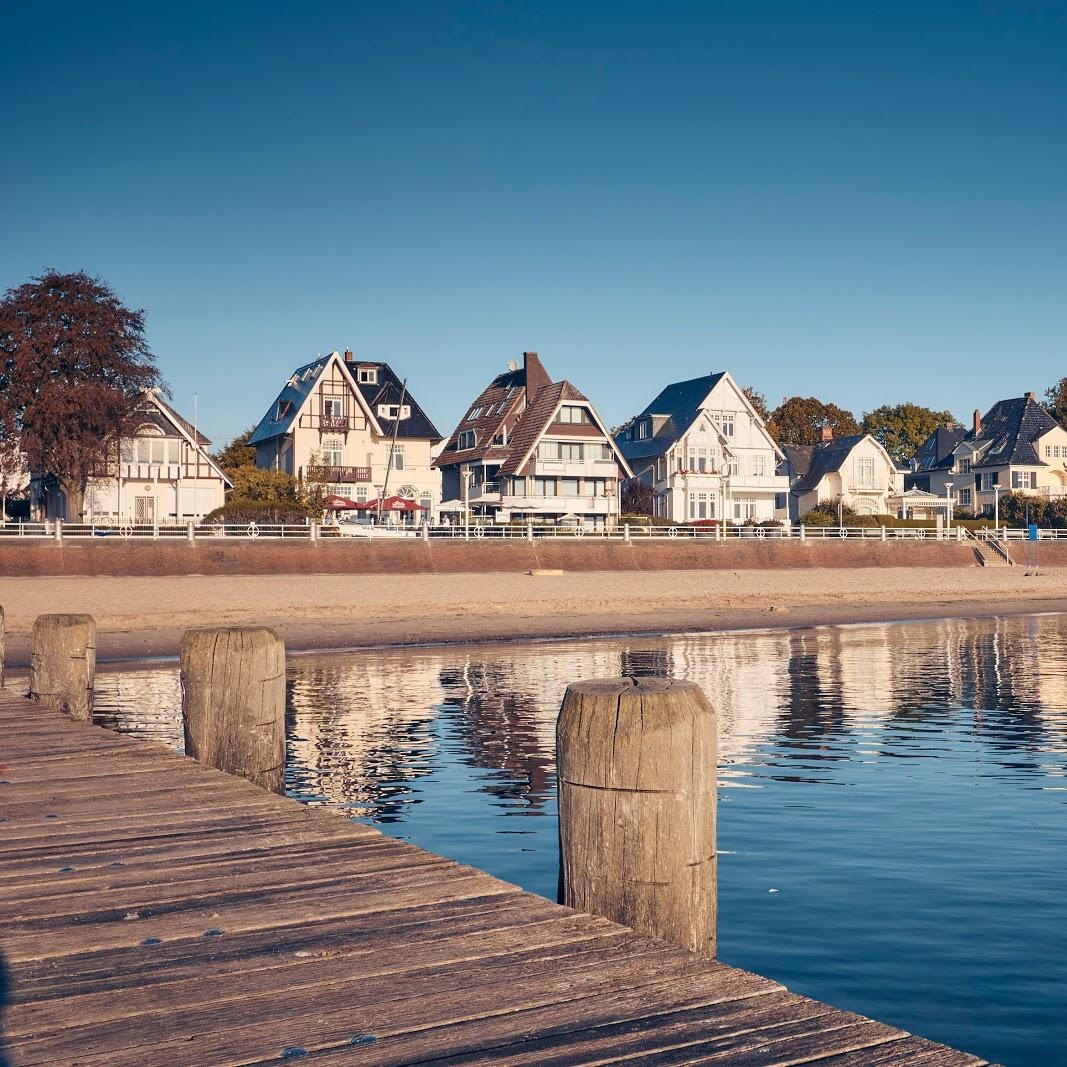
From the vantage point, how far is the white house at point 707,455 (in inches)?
3509

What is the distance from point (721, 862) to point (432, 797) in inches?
175

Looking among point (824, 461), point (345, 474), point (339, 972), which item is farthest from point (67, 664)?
point (824, 461)

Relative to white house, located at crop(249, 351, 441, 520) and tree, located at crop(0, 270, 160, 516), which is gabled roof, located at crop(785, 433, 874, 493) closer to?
white house, located at crop(249, 351, 441, 520)

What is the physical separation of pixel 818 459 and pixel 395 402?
1616 inches

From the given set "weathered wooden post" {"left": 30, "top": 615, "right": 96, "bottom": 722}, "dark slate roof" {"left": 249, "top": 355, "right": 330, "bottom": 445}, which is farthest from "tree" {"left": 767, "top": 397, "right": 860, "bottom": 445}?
"weathered wooden post" {"left": 30, "top": 615, "right": 96, "bottom": 722}

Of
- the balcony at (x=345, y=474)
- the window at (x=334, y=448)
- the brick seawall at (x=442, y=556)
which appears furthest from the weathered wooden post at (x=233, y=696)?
the window at (x=334, y=448)

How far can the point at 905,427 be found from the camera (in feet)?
442

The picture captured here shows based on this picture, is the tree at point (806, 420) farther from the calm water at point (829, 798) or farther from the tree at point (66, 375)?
the calm water at point (829, 798)

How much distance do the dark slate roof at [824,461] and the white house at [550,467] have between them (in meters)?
26.9

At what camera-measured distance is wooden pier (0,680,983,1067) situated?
429cm

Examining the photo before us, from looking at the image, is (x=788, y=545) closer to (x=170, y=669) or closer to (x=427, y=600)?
(x=427, y=600)

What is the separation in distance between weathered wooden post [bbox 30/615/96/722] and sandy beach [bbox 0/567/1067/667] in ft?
71.7

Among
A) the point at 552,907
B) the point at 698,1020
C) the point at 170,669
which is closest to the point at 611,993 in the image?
the point at 698,1020

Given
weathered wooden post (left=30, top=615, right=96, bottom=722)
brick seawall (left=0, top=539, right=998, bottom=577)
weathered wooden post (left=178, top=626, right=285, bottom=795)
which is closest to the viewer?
weathered wooden post (left=178, top=626, right=285, bottom=795)
